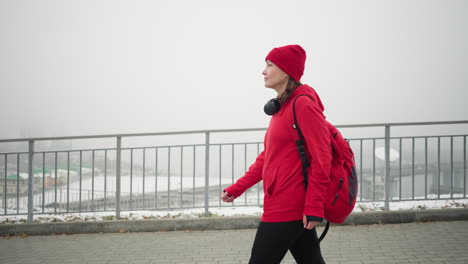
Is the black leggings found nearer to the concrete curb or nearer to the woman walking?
the woman walking

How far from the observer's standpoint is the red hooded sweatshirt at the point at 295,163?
5.88ft

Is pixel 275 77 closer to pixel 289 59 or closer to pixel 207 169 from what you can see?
pixel 289 59

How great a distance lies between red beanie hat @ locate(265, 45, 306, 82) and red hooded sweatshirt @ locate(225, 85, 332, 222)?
0.10 metres

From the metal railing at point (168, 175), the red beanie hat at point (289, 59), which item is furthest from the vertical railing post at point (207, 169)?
the red beanie hat at point (289, 59)

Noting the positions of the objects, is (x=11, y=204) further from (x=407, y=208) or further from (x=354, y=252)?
(x=407, y=208)

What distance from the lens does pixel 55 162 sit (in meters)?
6.39

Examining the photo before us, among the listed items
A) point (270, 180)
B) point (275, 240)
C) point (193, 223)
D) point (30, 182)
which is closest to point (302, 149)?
point (270, 180)

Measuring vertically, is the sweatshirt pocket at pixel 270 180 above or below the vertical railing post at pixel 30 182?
above

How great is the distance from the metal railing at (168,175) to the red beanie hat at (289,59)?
165 inches

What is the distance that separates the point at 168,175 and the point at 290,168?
4.75m

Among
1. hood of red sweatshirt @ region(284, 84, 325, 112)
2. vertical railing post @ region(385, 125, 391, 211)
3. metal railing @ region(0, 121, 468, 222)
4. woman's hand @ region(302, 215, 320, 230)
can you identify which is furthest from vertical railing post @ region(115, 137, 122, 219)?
woman's hand @ region(302, 215, 320, 230)

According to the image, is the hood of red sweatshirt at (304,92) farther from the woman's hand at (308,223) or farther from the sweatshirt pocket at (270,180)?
the woman's hand at (308,223)

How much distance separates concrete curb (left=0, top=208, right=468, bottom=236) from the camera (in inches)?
233

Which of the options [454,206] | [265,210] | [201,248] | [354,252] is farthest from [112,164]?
[454,206]
